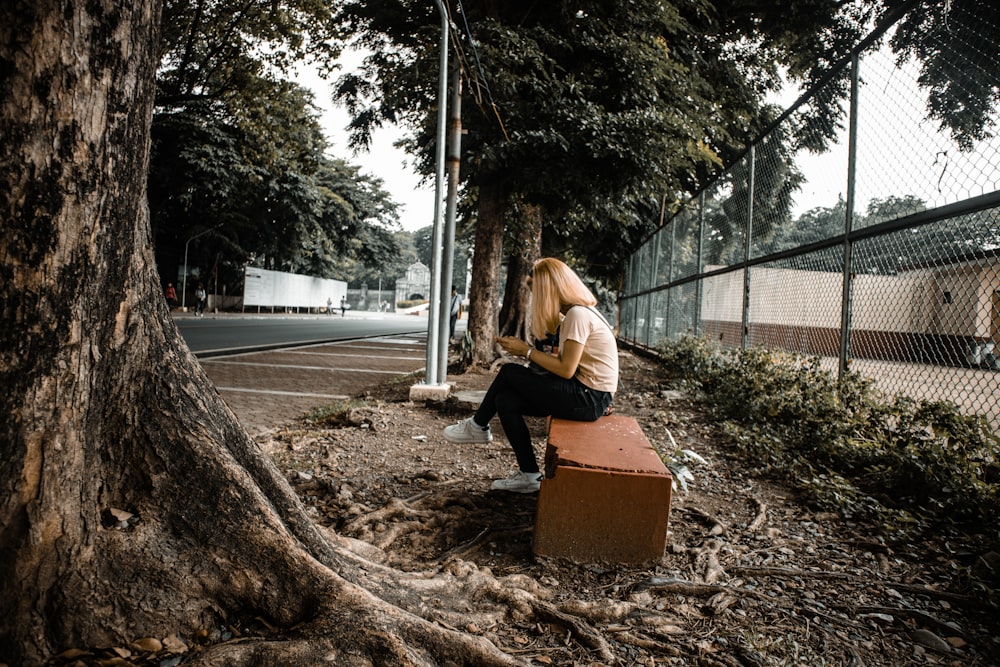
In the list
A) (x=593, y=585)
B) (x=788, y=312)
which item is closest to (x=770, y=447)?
(x=788, y=312)

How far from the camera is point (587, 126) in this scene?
8234 mm

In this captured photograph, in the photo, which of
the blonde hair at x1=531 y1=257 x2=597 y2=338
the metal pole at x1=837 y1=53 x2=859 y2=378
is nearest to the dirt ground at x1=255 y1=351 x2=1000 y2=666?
the blonde hair at x1=531 y1=257 x2=597 y2=338

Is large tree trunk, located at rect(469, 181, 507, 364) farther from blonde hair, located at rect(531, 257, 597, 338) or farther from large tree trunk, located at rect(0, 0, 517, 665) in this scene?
large tree trunk, located at rect(0, 0, 517, 665)

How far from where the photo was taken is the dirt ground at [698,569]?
2051 mm

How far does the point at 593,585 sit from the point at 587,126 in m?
6.99

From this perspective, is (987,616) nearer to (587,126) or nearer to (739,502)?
(739,502)

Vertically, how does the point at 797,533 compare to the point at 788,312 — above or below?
below

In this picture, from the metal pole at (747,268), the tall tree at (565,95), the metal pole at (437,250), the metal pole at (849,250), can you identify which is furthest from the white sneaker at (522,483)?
the tall tree at (565,95)

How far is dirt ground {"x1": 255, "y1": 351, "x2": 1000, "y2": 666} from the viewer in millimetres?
2051

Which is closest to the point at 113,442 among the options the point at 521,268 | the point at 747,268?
the point at 747,268

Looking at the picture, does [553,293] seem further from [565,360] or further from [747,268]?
[747,268]

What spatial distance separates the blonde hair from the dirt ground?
3.63 ft

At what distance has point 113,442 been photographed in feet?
5.80

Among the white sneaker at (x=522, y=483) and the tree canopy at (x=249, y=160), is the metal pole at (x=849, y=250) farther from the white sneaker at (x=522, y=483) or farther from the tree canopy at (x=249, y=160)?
the tree canopy at (x=249, y=160)
